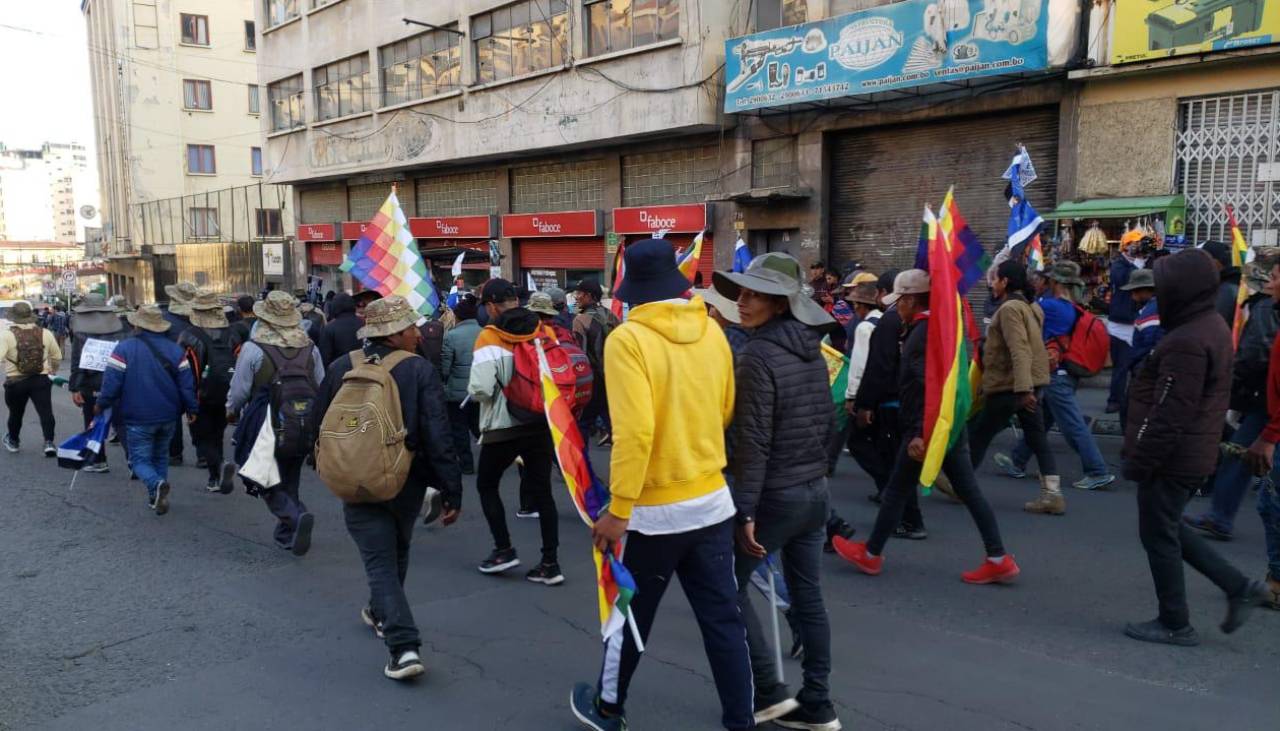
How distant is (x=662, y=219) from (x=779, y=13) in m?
4.23

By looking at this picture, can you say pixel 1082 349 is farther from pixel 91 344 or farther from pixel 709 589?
pixel 91 344

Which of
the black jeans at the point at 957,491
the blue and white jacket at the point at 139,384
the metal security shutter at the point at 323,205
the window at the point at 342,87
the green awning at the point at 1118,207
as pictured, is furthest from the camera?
the metal security shutter at the point at 323,205

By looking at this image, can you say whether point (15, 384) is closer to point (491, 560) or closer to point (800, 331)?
point (491, 560)

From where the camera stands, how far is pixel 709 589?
11.2 ft

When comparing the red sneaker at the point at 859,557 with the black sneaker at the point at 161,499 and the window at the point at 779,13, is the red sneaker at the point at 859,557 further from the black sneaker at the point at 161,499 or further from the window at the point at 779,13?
the window at the point at 779,13

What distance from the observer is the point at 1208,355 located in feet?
13.7

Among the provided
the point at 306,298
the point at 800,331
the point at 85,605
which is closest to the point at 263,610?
the point at 85,605

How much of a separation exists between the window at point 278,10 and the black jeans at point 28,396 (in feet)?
69.1

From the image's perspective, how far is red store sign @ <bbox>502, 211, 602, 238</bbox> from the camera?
19.6 meters

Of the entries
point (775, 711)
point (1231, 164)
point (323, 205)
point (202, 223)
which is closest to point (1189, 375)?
point (775, 711)

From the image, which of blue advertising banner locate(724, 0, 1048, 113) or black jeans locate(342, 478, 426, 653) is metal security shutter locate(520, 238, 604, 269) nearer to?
blue advertising banner locate(724, 0, 1048, 113)

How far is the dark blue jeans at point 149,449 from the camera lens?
24.2 ft

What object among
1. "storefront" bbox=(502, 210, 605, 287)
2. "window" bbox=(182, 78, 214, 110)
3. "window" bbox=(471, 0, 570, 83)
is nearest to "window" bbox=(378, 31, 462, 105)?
"window" bbox=(471, 0, 570, 83)

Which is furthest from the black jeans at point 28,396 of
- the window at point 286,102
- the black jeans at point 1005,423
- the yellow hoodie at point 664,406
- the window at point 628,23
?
the window at point 286,102
